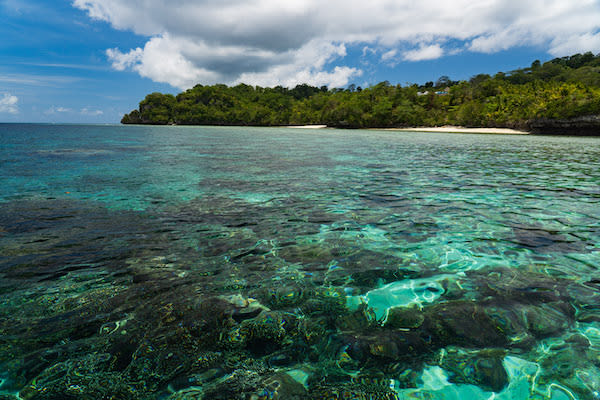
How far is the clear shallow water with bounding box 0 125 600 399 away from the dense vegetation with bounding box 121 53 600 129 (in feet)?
245

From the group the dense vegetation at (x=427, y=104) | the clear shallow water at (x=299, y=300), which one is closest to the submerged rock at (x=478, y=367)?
the clear shallow water at (x=299, y=300)

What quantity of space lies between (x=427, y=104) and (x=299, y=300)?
408 ft

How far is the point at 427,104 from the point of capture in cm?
11125

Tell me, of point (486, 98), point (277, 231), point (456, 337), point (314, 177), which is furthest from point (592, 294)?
point (486, 98)

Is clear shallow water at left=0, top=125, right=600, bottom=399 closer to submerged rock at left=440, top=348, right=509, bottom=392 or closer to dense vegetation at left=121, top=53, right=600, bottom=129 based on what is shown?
submerged rock at left=440, top=348, right=509, bottom=392

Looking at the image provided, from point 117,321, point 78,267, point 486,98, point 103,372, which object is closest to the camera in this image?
point 103,372

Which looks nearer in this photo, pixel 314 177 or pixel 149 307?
pixel 149 307

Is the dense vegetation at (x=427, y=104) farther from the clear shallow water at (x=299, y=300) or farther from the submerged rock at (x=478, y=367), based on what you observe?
the submerged rock at (x=478, y=367)

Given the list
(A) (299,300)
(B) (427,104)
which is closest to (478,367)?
(A) (299,300)

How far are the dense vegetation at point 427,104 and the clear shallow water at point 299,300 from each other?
2944 inches

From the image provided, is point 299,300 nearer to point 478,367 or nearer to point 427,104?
point 478,367

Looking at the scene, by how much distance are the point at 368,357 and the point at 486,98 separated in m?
118

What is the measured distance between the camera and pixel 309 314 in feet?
11.4

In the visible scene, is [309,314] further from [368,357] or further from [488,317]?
[488,317]
